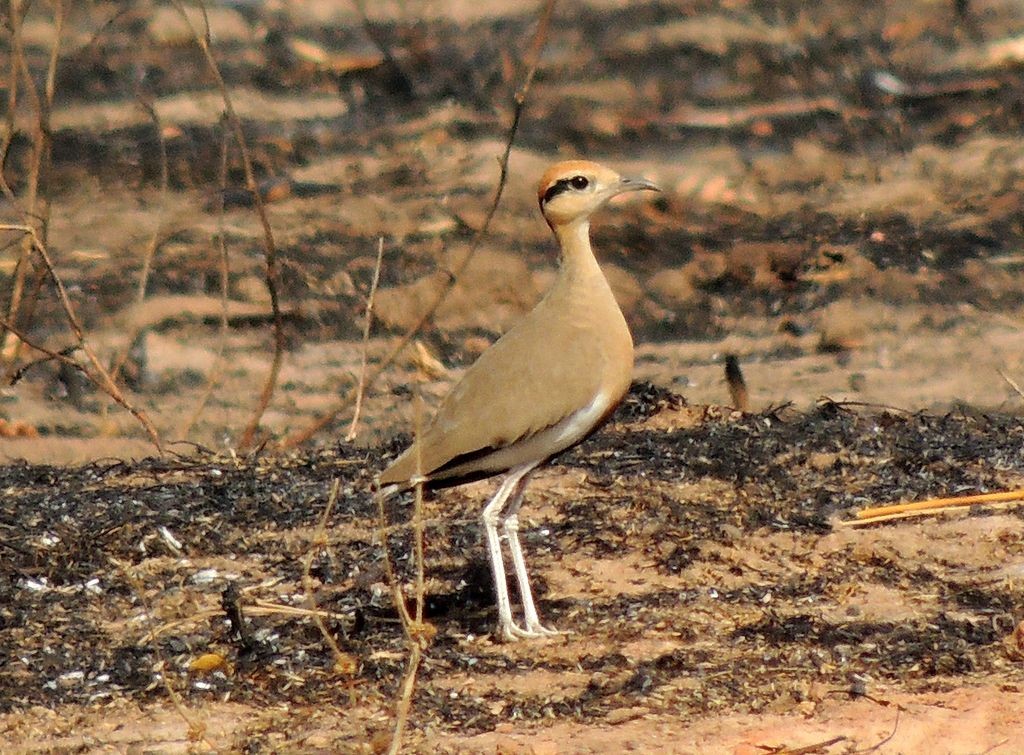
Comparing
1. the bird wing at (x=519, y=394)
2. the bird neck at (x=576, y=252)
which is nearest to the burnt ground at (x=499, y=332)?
the bird wing at (x=519, y=394)

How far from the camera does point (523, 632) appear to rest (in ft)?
18.8

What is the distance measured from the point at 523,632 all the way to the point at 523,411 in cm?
75

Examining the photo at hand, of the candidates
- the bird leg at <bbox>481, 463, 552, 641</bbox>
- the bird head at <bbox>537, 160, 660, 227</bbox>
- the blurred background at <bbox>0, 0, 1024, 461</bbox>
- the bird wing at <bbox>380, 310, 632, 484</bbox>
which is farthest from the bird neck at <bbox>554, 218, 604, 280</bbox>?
the blurred background at <bbox>0, 0, 1024, 461</bbox>

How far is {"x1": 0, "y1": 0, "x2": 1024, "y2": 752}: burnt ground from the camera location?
17.5 feet

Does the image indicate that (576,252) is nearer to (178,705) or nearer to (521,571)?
(521,571)

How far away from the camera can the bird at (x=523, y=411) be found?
588 centimetres

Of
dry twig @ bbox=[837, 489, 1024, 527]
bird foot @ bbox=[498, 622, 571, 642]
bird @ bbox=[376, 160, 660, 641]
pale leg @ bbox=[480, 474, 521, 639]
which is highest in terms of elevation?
bird @ bbox=[376, 160, 660, 641]

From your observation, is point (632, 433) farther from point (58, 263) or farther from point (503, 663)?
point (58, 263)

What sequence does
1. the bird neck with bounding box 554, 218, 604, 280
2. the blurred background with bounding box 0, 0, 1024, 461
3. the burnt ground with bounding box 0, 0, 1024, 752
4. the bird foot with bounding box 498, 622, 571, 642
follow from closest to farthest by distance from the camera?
the burnt ground with bounding box 0, 0, 1024, 752 < the bird foot with bounding box 498, 622, 571, 642 < the bird neck with bounding box 554, 218, 604, 280 < the blurred background with bounding box 0, 0, 1024, 461

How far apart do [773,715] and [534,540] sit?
1780 millimetres

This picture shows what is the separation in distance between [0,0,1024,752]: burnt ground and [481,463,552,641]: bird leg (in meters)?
0.11

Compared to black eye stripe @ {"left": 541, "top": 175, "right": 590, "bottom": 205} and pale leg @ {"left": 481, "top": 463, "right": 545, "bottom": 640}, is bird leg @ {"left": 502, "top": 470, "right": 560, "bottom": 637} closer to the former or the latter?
pale leg @ {"left": 481, "top": 463, "right": 545, "bottom": 640}

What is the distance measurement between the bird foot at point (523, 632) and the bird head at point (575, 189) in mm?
1608

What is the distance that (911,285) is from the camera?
11.3 m
